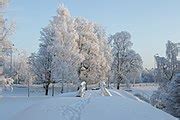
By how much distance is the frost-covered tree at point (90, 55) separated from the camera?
47.4 meters

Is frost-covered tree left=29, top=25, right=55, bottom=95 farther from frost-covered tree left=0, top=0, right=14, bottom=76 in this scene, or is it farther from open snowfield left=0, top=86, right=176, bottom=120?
open snowfield left=0, top=86, right=176, bottom=120

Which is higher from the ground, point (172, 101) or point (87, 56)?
point (87, 56)

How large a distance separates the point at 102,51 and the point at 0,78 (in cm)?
2965

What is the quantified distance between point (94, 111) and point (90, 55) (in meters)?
36.2

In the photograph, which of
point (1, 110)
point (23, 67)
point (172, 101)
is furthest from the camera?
point (23, 67)

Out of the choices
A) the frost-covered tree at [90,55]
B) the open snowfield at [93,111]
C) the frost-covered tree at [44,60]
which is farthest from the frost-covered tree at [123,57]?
the open snowfield at [93,111]

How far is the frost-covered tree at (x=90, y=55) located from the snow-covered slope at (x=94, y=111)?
33677 mm

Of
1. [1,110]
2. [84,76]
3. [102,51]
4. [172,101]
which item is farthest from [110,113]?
[102,51]

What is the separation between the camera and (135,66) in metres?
59.9

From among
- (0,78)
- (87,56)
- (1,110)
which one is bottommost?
(1,110)

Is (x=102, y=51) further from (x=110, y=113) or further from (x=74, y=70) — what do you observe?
A: (x=110, y=113)

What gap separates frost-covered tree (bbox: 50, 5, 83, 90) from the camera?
4091cm

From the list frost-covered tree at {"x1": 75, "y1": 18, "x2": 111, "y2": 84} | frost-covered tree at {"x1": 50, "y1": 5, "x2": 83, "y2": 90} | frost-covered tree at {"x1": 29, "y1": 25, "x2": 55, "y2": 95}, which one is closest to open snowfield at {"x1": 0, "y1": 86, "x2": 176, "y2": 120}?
frost-covered tree at {"x1": 50, "y1": 5, "x2": 83, "y2": 90}

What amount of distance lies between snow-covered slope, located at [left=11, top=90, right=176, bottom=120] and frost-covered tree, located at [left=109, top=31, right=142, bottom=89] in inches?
1822
